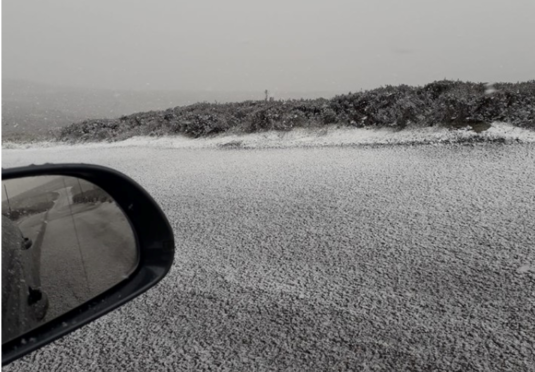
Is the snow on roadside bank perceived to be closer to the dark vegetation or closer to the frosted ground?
the dark vegetation

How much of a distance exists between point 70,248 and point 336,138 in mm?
10837

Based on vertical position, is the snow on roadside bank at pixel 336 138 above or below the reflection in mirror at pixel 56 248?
below

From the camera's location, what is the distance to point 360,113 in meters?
12.7

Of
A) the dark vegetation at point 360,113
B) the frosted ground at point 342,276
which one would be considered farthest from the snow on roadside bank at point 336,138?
the frosted ground at point 342,276

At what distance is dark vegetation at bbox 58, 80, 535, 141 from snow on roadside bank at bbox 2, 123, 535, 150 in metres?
0.28

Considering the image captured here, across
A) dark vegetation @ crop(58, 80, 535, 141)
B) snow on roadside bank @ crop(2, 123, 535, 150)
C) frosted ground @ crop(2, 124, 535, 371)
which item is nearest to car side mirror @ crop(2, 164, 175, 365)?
frosted ground @ crop(2, 124, 535, 371)

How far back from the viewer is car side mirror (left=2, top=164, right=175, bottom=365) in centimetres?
130

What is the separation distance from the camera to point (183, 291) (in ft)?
14.8

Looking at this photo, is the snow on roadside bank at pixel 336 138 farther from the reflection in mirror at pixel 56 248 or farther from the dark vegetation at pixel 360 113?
the reflection in mirror at pixel 56 248

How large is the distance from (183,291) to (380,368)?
6.95 ft

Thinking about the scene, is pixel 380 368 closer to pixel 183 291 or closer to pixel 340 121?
pixel 183 291

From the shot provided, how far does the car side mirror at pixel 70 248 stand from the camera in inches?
51.0

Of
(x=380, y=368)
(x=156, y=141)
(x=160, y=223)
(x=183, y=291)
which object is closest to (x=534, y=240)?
(x=380, y=368)

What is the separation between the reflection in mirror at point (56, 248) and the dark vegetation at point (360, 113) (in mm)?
10410
